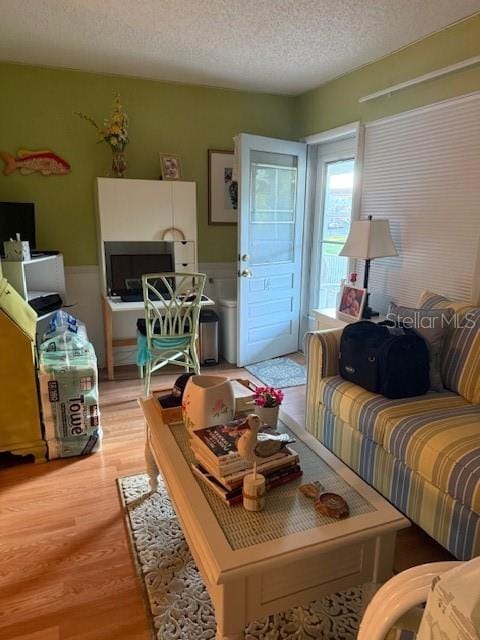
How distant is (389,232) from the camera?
2809 mm

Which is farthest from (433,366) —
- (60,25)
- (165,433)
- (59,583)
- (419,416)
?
(60,25)

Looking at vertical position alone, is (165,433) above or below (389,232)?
below

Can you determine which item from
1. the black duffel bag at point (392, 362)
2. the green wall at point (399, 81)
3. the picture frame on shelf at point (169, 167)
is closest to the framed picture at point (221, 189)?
the picture frame on shelf at point (169, 167)

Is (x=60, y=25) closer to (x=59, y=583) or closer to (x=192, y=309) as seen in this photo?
(x=192, y=309)

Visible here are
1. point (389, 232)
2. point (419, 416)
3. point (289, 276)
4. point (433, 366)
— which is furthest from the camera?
point (289, 276)

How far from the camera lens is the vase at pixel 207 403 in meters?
1.50

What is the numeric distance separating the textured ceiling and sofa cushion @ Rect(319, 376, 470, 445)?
6.53 feet

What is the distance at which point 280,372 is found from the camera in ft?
12.1

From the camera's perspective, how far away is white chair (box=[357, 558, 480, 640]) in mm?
542

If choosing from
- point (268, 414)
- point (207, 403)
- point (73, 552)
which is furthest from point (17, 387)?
point (268, 414)

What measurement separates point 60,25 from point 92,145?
0.99 m

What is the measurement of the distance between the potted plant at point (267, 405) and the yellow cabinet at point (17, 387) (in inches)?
50.7

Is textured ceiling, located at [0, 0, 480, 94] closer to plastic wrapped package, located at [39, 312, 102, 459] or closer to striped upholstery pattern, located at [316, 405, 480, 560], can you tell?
plastic wrapped package, located at [39, 312, 102, 459]

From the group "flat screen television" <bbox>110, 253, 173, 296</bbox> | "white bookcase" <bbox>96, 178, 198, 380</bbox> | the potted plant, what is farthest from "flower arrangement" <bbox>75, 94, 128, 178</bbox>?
the potted plant
